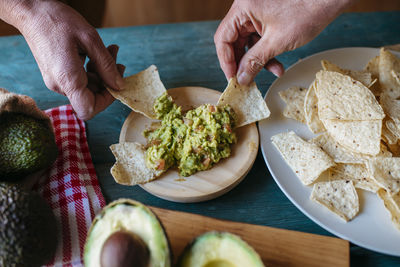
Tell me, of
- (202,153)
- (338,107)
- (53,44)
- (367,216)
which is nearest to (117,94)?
(53,44)

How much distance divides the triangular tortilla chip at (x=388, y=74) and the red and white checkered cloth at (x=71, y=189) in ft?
5.01

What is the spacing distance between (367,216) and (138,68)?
1.49 metres

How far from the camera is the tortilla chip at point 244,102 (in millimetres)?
1769

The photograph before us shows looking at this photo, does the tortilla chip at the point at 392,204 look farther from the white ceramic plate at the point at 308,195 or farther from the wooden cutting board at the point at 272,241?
the wooden cutting board at the point at 272,241

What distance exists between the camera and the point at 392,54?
1954mm

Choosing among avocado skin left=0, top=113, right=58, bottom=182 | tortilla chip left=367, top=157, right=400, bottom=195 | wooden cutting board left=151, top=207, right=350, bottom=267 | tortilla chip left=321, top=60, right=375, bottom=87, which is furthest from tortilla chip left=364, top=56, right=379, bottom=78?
avocado skin left=0, top=113, right=58, bottom=182

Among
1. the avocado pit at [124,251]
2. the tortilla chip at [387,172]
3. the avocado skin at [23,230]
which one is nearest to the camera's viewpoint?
the avocado pit at [124,251]

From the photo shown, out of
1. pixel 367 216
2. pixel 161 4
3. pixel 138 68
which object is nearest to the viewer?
pixel 367 216

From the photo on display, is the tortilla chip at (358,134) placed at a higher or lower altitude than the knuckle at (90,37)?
lower

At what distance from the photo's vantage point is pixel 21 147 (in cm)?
142

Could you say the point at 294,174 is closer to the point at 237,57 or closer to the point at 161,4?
the point at 237,57

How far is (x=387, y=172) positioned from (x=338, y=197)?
0.23 m

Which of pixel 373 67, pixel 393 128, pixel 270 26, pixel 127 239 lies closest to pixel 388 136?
pixel 393 128

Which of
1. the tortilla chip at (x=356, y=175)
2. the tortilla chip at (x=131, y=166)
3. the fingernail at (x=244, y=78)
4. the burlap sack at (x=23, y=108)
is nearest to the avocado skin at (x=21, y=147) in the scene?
the burlap sack at (x=23, y=108)
